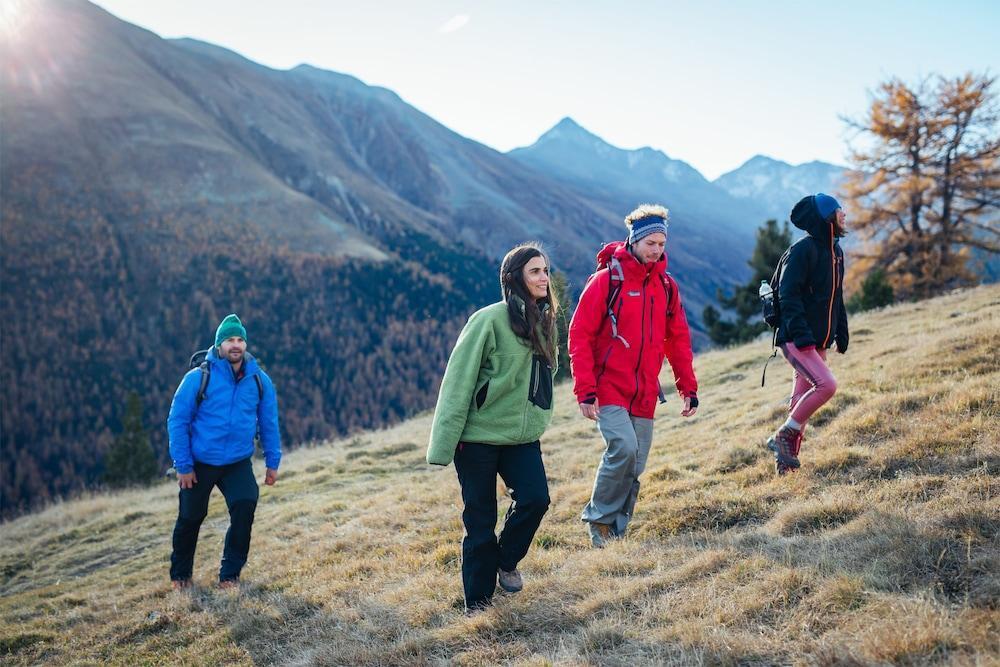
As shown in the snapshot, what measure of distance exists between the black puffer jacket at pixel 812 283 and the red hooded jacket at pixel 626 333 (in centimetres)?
123

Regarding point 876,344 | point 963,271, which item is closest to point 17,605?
point 876,344

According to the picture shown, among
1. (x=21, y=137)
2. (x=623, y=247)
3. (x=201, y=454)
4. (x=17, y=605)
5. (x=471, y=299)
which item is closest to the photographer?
(x=623, y=247)

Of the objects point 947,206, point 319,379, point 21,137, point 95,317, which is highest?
point 21,137

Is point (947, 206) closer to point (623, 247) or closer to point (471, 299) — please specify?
point (623, 247)

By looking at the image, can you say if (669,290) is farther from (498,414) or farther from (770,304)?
(498,414)

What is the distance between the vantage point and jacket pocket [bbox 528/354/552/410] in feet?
13.8

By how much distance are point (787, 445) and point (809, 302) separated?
4.12 feet

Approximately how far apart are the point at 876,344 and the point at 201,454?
10.9m

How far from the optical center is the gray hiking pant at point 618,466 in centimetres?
477

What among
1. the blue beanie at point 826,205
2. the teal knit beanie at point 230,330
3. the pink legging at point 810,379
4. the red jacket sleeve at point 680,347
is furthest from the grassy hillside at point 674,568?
the teal knit beanie at point 230,330

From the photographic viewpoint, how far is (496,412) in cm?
410

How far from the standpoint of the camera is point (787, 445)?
218 inches

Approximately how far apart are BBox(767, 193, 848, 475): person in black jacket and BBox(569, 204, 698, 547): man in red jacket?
1.08 m

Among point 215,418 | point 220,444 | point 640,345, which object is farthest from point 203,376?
point 640,345
